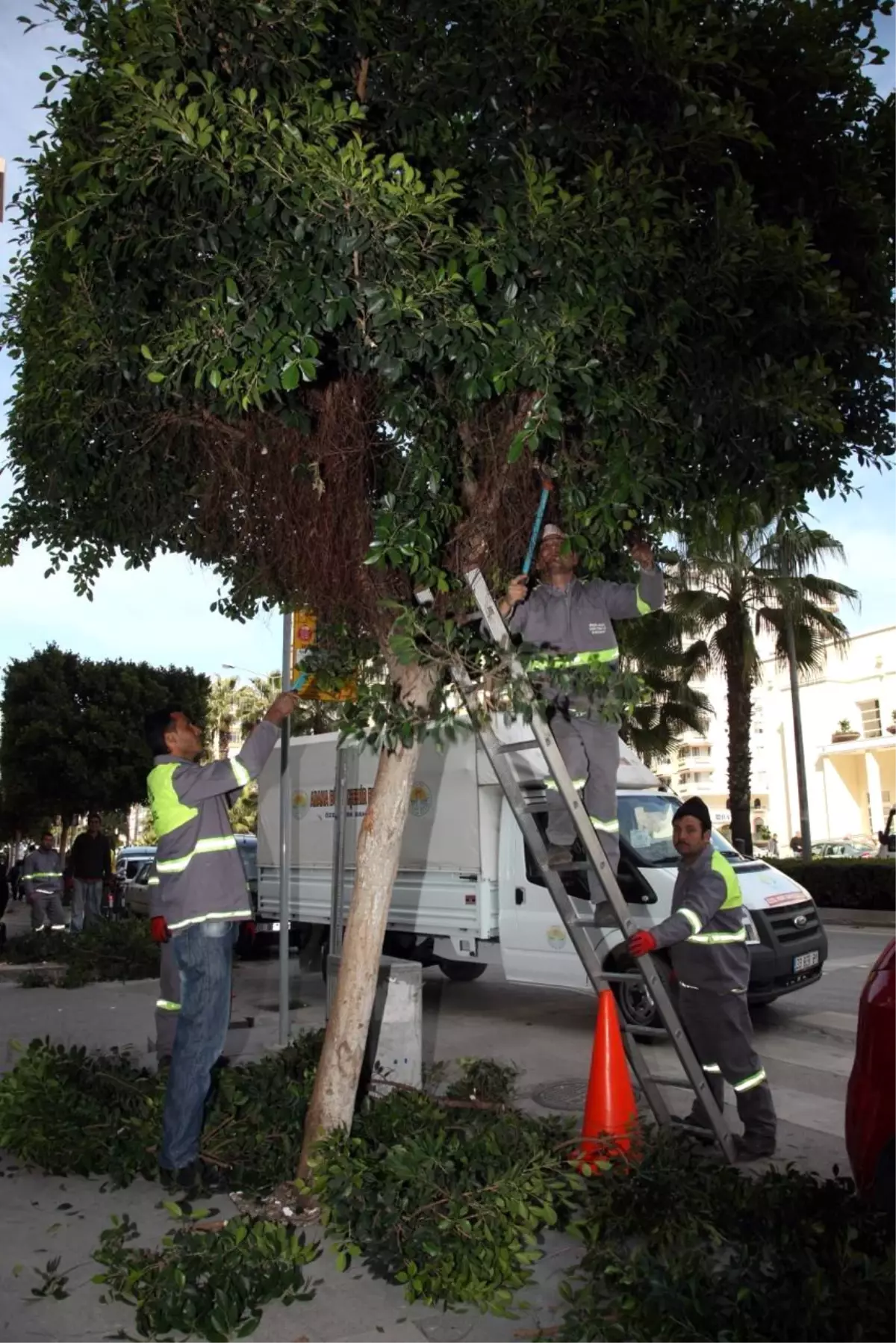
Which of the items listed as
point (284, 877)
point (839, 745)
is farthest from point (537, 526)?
point (839, 745)

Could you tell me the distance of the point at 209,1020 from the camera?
4844 mm

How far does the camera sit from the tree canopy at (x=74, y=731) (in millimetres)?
31531

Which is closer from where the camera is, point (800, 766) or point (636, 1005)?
point (636, 1005)

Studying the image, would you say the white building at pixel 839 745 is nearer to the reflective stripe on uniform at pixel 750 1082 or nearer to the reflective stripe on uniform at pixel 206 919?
the reflective stripe on uniform at pixel 750 1082

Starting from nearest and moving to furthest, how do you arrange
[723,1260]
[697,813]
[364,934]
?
[723,1260] < [364,934] < [697,813]

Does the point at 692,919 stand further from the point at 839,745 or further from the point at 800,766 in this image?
the point at 839,745

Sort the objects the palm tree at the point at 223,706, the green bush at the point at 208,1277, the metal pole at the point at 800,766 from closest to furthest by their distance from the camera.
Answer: the green bush at the point at 208,1277 < the metal pole at the point at 800,766 < the palm tree at the point at 223,706

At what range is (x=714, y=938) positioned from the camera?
225 inches

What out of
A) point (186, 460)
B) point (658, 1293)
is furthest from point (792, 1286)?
point (186, 460)

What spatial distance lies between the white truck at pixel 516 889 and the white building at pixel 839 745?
4759 cm

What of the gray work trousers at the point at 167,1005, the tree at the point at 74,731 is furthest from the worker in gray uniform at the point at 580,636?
the tree at the point at 74,731

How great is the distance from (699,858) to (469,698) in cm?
193

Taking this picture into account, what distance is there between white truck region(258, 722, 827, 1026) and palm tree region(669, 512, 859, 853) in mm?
10618

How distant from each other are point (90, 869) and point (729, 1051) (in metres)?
14.1
